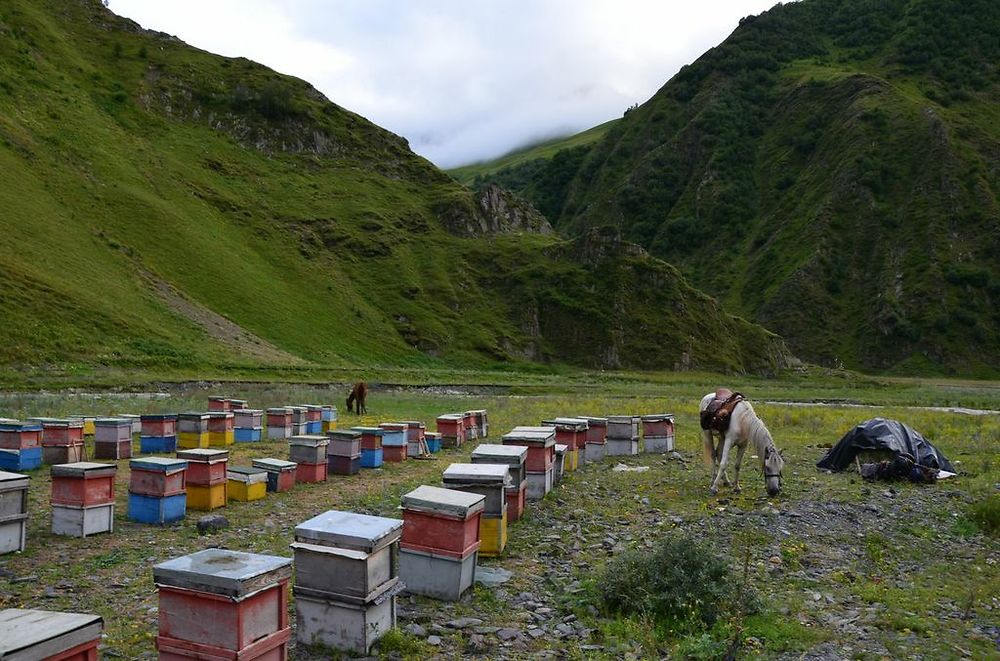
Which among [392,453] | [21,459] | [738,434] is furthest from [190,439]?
[738,434]

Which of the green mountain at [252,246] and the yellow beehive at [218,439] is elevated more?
the green mountain at [252,246]

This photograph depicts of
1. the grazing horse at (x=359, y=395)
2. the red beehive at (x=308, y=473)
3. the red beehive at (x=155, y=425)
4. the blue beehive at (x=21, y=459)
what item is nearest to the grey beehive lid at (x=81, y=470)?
the red beehive at (x=308, y=473)

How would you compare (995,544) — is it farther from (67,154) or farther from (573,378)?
(67,154)

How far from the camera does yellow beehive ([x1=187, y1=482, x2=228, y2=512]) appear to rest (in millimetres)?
12469

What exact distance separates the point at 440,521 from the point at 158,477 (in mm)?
5805

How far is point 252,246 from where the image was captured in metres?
73.1

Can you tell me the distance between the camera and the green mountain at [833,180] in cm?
10296

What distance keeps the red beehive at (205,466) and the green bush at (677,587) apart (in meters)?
7.46

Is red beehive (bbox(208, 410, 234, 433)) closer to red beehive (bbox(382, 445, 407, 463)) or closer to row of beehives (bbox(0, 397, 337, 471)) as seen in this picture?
row of beehives (bbox(0, 397, 337, 471))

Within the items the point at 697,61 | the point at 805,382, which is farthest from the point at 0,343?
the point at 697,61

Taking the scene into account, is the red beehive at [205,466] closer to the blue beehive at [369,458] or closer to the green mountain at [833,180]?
the blue beehive at [369,458]

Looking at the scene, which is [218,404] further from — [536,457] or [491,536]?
[491,536]

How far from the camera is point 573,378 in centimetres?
6819

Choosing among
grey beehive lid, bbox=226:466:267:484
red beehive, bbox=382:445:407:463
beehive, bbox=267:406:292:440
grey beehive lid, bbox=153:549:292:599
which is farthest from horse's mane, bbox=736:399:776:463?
beehive, bbox=267:406:292:440
